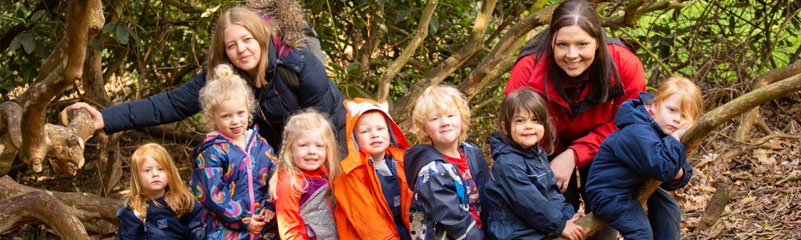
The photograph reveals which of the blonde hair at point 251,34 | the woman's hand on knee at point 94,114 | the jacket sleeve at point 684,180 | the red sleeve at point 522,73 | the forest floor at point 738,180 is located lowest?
the forest floor at point 738,180

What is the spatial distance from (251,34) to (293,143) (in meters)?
0.45

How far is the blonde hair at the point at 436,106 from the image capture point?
10.2 ft

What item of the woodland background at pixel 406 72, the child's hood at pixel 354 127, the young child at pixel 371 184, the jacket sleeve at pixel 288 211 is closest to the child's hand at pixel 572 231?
the young child at pixel 371 184

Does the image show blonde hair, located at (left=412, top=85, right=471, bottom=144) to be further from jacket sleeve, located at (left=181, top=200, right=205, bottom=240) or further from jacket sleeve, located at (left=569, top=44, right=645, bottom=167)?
jacket sleeve, located at (left=181, top=200, right=205, bottom=240)

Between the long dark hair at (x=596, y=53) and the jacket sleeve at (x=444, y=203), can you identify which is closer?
the jacket sleeve at (x=444, y=203)

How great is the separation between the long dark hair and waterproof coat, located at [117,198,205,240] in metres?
1.49

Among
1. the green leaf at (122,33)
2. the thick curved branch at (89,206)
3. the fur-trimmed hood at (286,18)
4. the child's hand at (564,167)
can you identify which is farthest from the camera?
the green leaf at (122,33)

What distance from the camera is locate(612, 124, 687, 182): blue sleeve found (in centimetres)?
274

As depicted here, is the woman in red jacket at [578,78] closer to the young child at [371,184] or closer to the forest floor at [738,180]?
the young child at [371,184]

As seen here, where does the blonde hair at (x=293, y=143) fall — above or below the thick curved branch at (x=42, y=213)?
above

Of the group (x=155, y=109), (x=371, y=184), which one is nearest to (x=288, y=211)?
(x=371, y=184)

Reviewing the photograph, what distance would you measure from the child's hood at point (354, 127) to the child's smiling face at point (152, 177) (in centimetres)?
82

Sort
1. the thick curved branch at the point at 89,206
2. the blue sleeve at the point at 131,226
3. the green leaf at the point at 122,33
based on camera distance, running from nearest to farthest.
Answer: the blue sleeve at the point at 131,226 → the thick curved branch at the point at 89,206 → the green leaf at the point at 122,33

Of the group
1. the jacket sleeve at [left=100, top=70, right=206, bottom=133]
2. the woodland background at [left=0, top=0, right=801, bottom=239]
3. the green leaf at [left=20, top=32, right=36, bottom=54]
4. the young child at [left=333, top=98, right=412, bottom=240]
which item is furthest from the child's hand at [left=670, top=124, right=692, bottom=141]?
the green leaf at [left=20, top=32, right=36, bottom=54]
